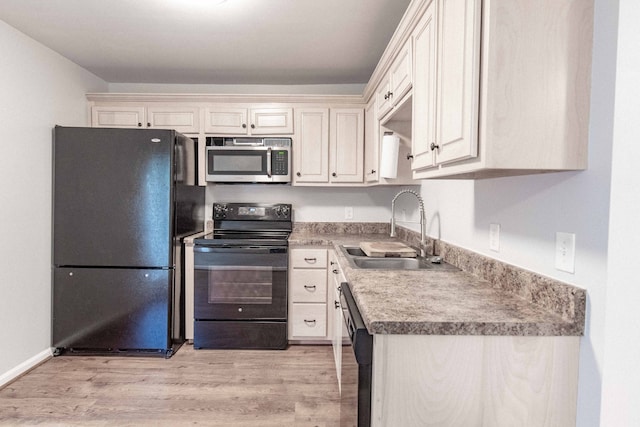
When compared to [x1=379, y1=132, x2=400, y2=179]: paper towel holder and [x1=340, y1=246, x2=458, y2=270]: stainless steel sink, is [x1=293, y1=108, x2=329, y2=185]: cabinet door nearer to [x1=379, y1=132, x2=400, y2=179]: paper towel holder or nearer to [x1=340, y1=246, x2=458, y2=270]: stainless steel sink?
[x1=379, y1=132, x2=400, y2=179]: paper towel holder

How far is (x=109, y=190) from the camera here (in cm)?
260

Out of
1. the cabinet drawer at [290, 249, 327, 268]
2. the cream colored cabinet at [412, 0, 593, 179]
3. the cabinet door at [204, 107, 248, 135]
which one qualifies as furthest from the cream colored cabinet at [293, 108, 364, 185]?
the cream colored cabinet at [412, 0, 593, 179]

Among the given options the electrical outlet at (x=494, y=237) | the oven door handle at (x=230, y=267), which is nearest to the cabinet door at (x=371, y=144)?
the oven door handle at (x=230, y=267)

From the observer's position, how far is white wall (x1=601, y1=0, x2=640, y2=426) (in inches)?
34.2

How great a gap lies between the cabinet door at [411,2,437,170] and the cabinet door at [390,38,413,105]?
0.28 ft

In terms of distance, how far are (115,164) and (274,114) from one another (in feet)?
4.22

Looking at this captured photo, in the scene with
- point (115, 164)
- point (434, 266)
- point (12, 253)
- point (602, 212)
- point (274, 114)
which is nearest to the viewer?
point (602, 212)

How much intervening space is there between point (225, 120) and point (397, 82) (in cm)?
169

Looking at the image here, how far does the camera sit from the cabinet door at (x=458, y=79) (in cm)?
98

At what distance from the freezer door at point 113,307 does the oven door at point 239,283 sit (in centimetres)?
26

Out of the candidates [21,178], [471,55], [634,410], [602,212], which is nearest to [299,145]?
[21,178]

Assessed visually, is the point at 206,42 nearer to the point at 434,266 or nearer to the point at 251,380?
the point at 434,266

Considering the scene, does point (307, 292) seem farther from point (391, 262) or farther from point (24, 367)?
point (24, 367)

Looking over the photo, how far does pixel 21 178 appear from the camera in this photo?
2.36 m
